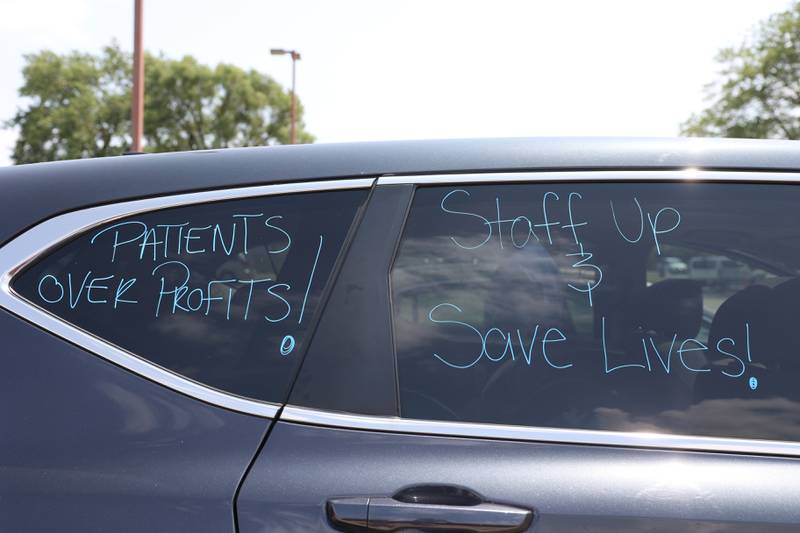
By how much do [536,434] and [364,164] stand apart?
2.29 feet

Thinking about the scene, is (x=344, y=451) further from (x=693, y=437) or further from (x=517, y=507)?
(x=693, y=437)

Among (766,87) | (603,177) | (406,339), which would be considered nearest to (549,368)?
(406,339)

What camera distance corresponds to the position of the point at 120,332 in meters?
1.60

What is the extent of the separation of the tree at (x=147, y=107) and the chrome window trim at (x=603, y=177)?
37.1 metres

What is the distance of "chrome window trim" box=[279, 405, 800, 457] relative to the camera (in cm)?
149

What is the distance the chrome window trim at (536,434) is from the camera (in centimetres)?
149

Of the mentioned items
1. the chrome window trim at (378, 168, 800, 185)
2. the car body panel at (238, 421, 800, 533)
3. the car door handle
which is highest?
the chrome window trim at (378, 168, 800, 185)

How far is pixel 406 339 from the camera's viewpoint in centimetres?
157

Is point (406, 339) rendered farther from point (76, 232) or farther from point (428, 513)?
point (76, 232)

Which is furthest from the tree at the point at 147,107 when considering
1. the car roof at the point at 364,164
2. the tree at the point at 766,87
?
the car roof at the point at 364,164

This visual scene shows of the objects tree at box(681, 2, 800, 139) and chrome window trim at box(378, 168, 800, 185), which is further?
tree at box(681, 2, 800, 139)

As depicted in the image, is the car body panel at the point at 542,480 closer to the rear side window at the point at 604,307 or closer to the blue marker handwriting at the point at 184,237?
the rear side window at the point at 604,307

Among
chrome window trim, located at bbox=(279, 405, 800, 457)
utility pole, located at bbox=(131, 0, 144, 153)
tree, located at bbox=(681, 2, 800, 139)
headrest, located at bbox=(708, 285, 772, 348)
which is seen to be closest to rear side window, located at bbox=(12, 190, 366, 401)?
chrome window trim, located at bbox=(279, 405, 800, 457)

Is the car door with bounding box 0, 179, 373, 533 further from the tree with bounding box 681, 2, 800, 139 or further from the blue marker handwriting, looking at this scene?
the tree with bounding box 681, 2, 800, 139
